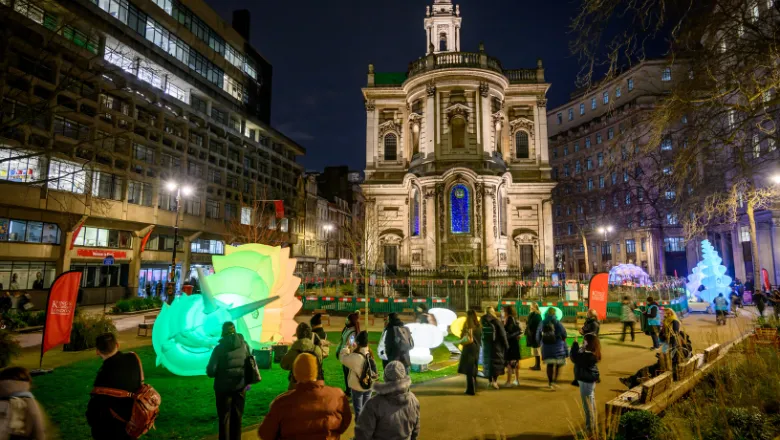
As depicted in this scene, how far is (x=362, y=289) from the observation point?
3262 cm

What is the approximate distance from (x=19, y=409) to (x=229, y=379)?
2.45 m

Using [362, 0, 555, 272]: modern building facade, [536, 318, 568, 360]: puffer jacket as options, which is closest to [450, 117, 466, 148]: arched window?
[362, 0, 555, 272]: modern building facade

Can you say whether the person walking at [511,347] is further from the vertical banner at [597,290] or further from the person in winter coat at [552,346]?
the vertical banner at [597,290]

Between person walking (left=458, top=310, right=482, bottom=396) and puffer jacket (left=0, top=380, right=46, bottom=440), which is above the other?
puffer jacket (left=0, top=380, right=46, bottom=440)

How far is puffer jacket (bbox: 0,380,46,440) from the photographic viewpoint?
4.01 m

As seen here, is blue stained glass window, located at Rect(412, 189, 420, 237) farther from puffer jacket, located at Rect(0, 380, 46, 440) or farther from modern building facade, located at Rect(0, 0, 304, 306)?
puffer jacket, located at Rect(0, 380, 46, 440)

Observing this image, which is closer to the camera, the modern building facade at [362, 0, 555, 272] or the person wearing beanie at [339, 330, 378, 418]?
the person wearing beanie at [339, 330, 378, 418]

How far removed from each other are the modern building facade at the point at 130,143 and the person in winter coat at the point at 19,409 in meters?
12.4

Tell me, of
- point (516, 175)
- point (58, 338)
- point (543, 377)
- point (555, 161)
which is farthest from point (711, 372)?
point (555, 161)

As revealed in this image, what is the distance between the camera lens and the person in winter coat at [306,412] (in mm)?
3904

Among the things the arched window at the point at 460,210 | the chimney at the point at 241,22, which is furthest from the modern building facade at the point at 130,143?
the arched window at the point at 460,210

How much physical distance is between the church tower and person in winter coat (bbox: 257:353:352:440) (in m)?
42.3

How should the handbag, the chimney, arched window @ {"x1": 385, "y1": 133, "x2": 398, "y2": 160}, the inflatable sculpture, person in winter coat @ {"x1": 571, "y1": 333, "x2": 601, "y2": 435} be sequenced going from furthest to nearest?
the chimney → arched window @ {"x1": 385, "y1": 133, "x2": 398, "y2": 160} → the inflatable sculpture → person in winter coat @ {"x1": 571, "y1": 333, "x2": 601, "y2": 435} → the handbag

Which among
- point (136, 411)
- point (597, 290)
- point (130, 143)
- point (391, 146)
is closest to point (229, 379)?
point (136, 411)
